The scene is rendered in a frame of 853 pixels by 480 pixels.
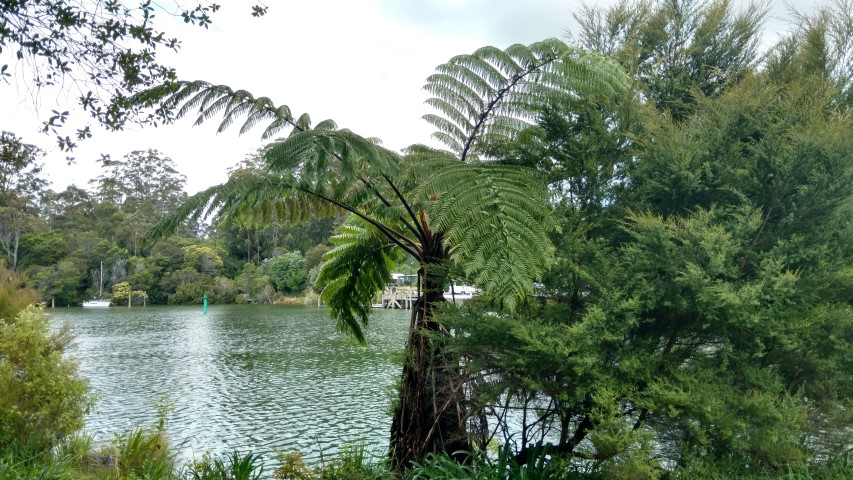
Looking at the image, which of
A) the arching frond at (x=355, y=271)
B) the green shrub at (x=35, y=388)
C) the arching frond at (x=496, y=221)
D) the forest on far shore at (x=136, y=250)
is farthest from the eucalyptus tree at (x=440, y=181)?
the forest on far shore at (x=136, y=250)

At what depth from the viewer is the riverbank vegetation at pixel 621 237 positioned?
286cm

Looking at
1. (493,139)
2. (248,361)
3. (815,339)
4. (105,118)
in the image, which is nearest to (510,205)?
(493,139)

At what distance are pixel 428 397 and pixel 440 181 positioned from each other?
1.49 meters

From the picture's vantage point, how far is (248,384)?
10500mm

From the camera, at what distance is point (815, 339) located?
2.98 metres

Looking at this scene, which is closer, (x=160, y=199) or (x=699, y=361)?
(x=699, y=361)

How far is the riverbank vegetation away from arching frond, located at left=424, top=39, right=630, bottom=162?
0.6 inches

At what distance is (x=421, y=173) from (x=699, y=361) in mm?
1919

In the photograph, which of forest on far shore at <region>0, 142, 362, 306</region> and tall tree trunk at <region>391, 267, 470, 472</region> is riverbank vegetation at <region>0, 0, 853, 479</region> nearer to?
tall tree trunk at <region>391, 267, 470, 472</region>

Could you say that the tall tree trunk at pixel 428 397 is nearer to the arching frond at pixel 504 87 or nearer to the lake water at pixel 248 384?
the lake water at pixel 248 384

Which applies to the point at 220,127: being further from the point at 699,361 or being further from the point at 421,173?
the point at 699,361

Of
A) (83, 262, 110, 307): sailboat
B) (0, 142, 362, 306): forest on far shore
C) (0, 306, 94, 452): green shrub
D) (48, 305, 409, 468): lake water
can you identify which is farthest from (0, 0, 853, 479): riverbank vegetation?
(83, 262, 110, 307): sailboat

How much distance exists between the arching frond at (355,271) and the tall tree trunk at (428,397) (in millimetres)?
914

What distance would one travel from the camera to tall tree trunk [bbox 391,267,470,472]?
3.56 meters
